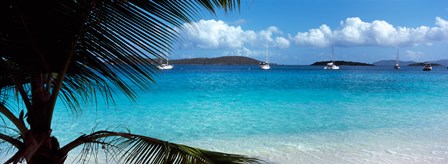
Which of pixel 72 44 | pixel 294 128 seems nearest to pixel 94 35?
pixel 72 44

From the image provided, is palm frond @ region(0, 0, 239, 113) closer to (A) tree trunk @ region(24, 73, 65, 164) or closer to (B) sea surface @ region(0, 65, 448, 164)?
(A) tree trunk @ region(24, 73, 65, 164)

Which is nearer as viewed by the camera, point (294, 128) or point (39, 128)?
point (39, 128)

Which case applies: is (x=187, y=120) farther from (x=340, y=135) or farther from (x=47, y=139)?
(x=47, y=139)

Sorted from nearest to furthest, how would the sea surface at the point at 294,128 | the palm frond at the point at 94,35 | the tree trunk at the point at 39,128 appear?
1. the palm frond at the point at 94,35
2. the tree trunk at the point at 39,128
3. the sea surface at the point at 294,128

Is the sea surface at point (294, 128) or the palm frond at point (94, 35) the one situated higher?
the palm frond at point (94, 35)

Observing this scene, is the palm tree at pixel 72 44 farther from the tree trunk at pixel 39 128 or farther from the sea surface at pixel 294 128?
the sea surface at pixel 294 128

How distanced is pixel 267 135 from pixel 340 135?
1.92m

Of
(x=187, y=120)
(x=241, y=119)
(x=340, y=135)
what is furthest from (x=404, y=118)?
(x=187, y=120)

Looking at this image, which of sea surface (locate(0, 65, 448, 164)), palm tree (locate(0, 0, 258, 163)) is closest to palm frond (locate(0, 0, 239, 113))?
palm tree (locate(0, 0, 258, 163))

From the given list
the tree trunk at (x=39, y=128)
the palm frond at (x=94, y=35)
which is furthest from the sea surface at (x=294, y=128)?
the palm frond at (x=94, y=35)

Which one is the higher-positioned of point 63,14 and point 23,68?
point 63,14

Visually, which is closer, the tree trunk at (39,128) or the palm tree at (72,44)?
the palm tree at (72,44)

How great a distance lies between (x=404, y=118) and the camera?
1373 cm

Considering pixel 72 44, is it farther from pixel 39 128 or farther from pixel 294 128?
pixel 294 128
